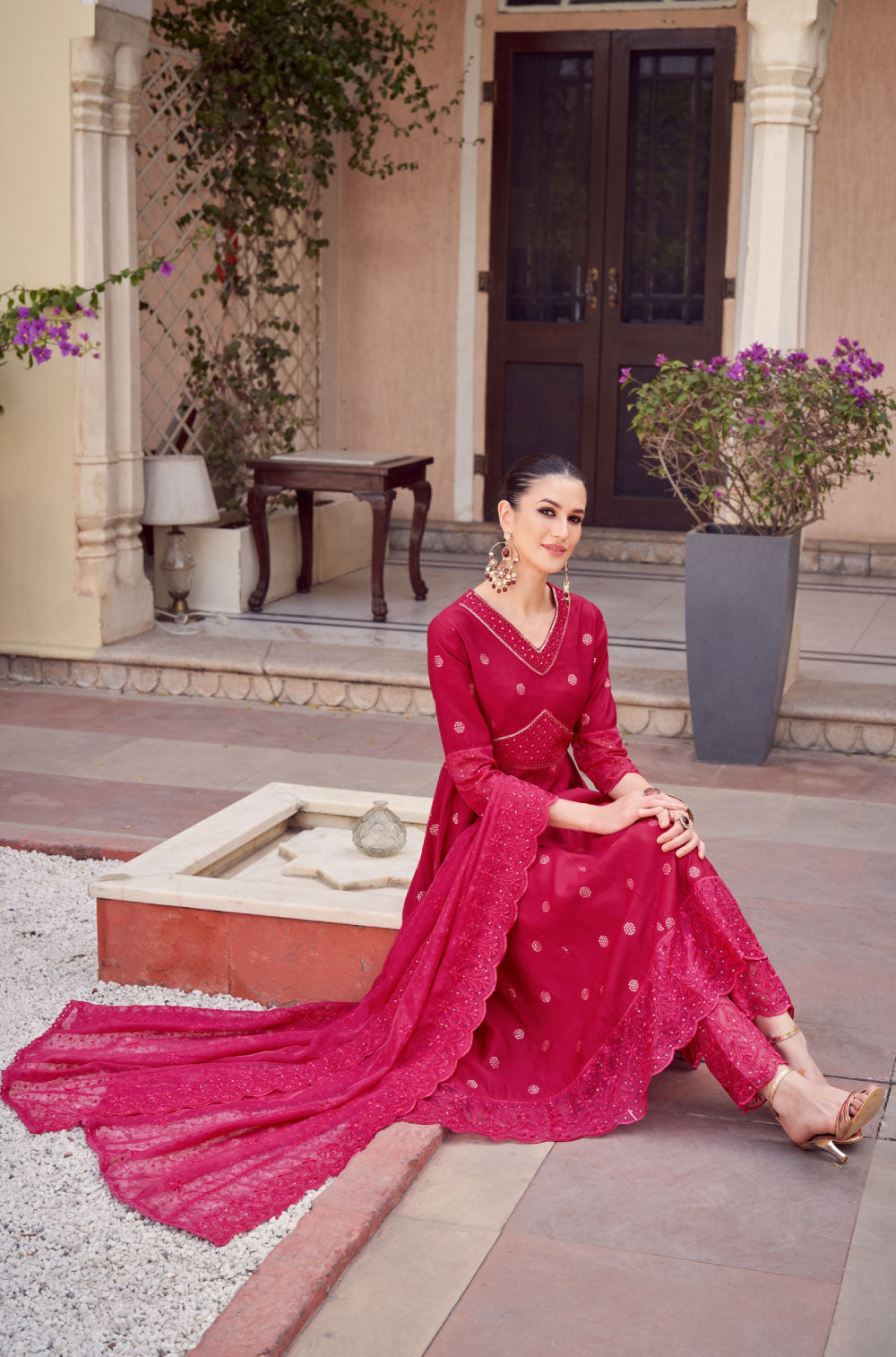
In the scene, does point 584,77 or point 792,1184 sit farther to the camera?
point 584,77

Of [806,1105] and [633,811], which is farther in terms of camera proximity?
[633,811]

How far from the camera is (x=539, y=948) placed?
2771 millimetres

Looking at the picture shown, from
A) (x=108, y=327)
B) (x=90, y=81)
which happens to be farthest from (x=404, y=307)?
(x=90, y=81)

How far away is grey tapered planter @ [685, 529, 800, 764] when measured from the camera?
4934mm

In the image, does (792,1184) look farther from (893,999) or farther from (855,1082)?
(893,999)

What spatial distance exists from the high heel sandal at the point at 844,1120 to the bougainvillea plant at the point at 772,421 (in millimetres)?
2520

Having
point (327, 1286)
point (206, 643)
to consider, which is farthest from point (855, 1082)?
point (206, 643)

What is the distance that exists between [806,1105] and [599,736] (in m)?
0.79

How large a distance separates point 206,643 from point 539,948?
3515 mm

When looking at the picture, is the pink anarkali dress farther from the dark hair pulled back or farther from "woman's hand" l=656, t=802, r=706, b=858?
the dark hair pulled back

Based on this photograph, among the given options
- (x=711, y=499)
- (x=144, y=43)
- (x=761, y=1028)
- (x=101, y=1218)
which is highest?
(x=144, y=43)

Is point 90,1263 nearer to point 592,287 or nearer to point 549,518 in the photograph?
point 549,518

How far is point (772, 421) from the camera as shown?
4801 millimetres

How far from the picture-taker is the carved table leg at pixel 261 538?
646 centimetres
